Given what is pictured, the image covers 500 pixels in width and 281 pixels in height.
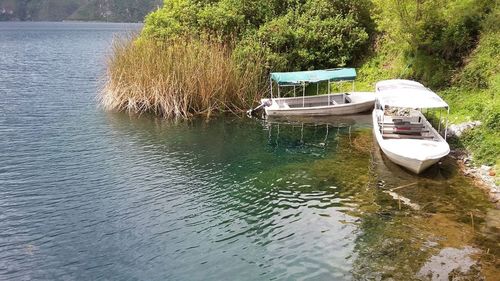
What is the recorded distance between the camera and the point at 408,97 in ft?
58.1

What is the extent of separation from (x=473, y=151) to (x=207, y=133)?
12.1 meters

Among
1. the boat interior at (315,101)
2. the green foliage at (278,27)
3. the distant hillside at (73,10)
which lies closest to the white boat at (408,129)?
the boat interior at (315,101)

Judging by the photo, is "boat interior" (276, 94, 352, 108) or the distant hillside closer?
"boat interior" (276, 94, 352, 108)

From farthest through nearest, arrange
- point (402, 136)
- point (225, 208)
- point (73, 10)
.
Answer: point (73, 10), point (402, 136), point (225, 208)

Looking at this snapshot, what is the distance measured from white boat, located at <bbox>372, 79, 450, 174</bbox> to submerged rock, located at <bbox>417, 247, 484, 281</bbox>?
196 inches

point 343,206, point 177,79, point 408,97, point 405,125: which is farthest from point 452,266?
point 177,79

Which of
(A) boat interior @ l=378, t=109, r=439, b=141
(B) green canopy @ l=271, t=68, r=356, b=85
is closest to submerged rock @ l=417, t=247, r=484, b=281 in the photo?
(A) boat interior @ l=378, t=109, r=439, b=141

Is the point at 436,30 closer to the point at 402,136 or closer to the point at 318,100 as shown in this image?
the point at 318,100

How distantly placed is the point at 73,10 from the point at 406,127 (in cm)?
20522

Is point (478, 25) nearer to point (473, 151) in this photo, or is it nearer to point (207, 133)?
point (473, 151)

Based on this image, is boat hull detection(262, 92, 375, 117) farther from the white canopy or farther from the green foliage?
the white canopy

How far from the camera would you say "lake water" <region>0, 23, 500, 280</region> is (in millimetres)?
10930

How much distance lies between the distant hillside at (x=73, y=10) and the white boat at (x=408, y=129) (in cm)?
17575

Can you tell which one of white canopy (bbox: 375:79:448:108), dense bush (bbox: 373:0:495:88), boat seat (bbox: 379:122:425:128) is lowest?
boat seat (bbox: 379:122:425:128)
